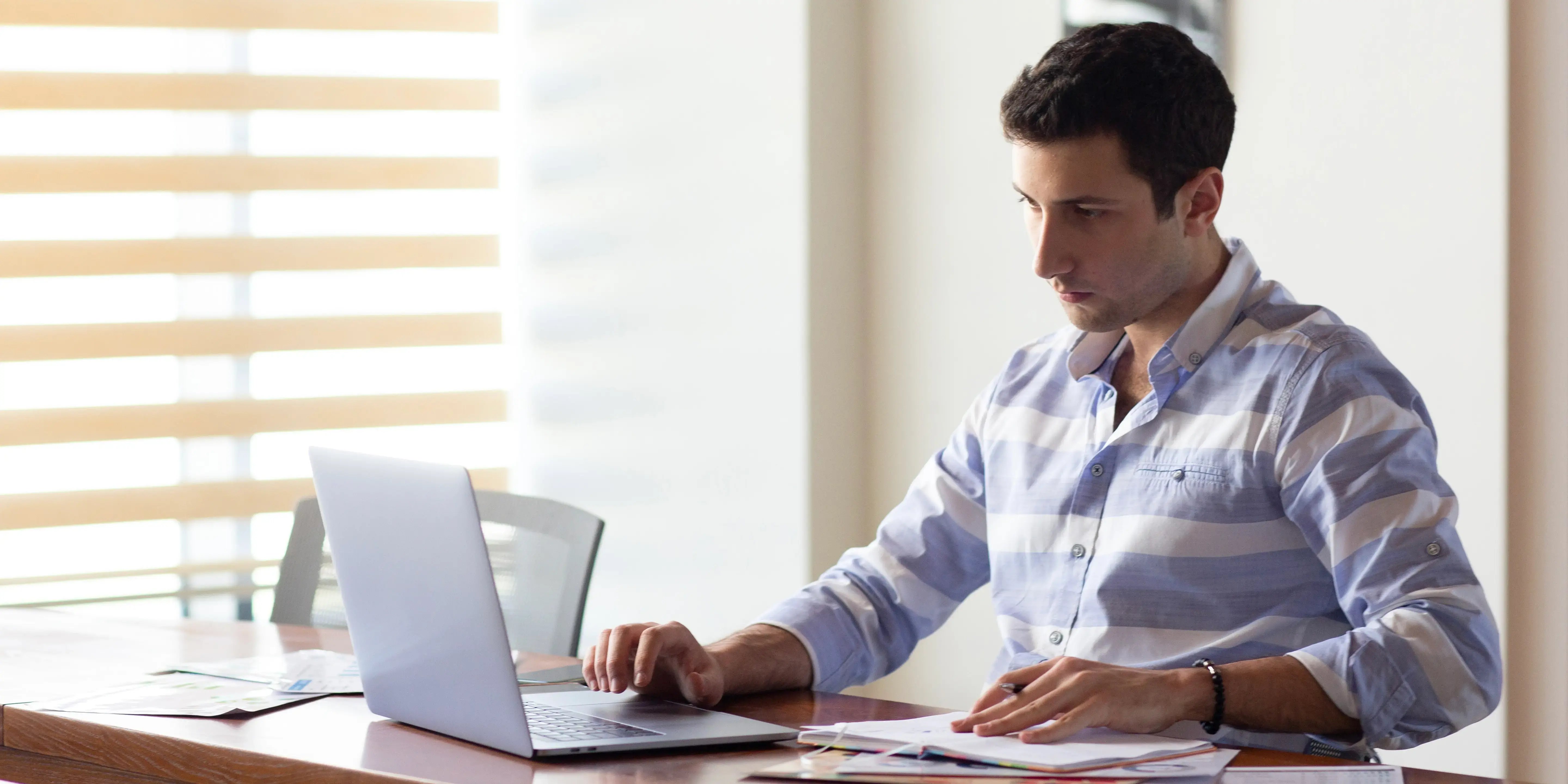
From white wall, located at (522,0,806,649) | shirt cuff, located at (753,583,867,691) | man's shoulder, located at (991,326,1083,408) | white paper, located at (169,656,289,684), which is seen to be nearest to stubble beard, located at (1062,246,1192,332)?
man's shoulder, located at (991,326,1083,408)

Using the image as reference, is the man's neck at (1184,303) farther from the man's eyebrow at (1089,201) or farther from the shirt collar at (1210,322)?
the man's eyebrow at (1089,201)

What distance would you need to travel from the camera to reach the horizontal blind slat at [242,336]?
2.90 metres

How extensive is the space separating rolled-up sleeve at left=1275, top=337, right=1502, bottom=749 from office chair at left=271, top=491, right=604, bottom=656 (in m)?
0.90

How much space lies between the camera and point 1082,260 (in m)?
1.58

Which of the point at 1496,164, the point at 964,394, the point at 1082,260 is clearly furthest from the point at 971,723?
the point at 964,394

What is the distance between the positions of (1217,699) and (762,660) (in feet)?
1.49

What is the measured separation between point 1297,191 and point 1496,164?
0.32m

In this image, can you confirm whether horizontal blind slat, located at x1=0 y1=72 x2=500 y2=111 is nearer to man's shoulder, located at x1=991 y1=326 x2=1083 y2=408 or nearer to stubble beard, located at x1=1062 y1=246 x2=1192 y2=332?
man's shoulder, located at x1=991 y1=326 x2=1083 y2=408

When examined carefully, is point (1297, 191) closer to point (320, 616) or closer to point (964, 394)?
point (964, 394)

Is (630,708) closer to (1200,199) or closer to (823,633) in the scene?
(823,633)

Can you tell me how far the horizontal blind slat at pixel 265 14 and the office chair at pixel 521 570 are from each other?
1.21 metres

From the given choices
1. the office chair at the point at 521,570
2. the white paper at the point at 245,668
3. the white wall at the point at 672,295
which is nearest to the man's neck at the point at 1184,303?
the office chair at the point at 521,570

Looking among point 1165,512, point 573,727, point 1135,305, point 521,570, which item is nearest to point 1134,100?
point 1135,305

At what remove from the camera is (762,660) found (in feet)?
5.06
